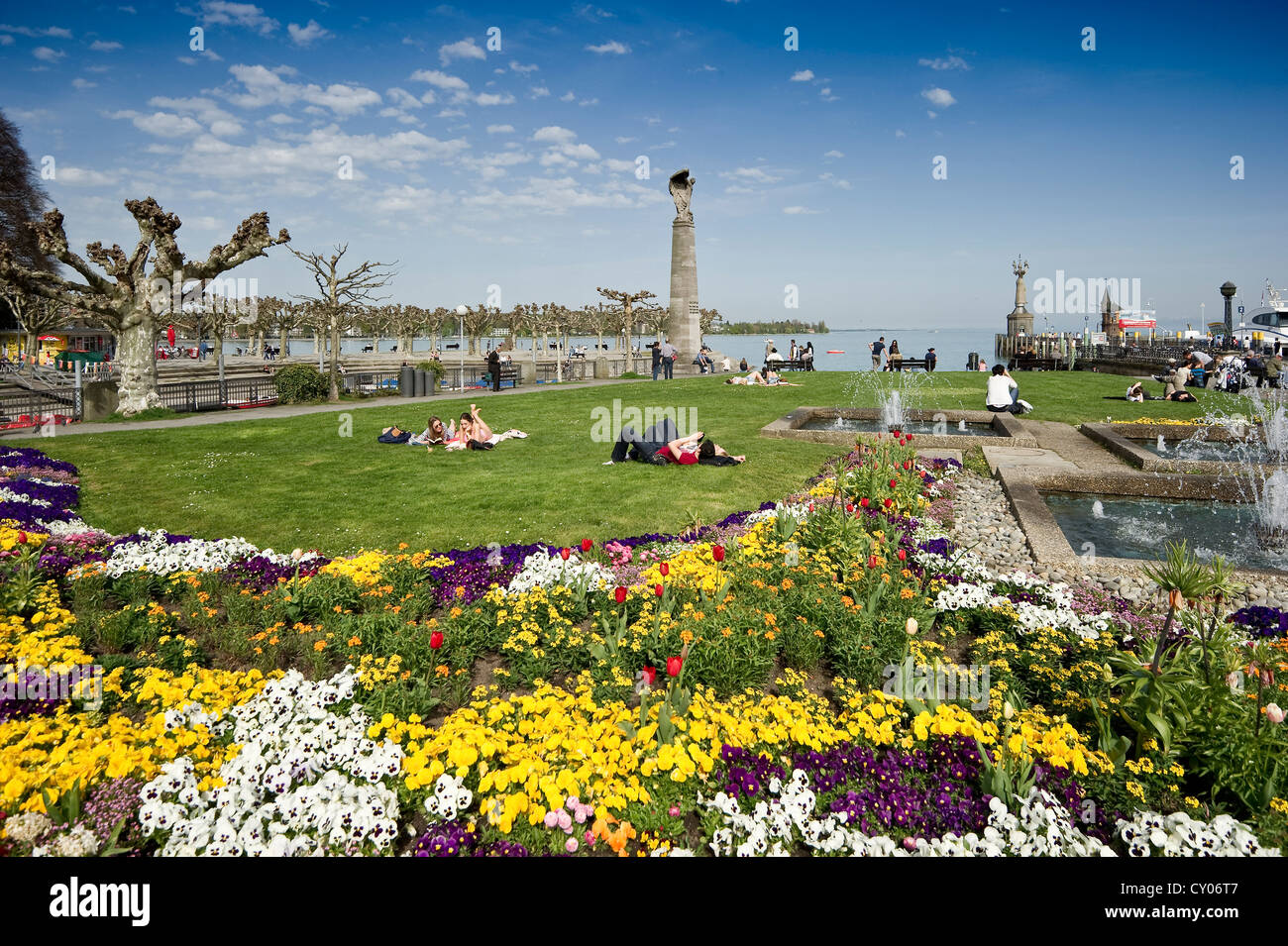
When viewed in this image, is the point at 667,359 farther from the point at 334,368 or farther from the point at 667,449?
the point at 667,449

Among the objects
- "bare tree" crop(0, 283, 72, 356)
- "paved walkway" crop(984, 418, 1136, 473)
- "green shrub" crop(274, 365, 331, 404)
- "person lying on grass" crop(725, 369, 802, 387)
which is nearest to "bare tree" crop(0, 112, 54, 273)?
"bare tree" crop(0, 283, 72, 356)

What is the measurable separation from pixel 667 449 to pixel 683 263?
23231 millimetres

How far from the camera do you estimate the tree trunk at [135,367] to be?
1936 cm

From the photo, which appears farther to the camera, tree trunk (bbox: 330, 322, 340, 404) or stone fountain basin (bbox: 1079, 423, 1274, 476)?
tree trunk (bbox: 330, 322, 340, 404)

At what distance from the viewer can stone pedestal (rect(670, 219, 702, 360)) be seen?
3341 centimetres

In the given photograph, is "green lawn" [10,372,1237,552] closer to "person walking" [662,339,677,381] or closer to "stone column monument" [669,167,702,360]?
"person walking" [662,339,677,381]

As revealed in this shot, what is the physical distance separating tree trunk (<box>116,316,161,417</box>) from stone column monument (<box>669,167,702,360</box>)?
831 inches

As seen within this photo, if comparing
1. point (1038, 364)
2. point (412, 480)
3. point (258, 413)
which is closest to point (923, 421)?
point (412, 480)

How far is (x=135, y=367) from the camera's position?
19.5 meters

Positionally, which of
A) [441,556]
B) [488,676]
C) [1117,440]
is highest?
[1117,440]
